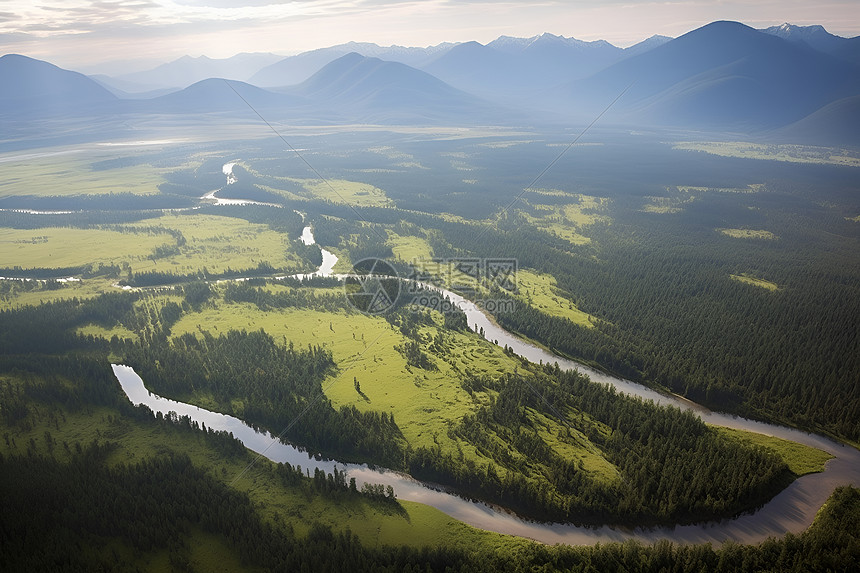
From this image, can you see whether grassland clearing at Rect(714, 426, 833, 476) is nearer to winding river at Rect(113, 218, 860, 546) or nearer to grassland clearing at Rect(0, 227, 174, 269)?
winding river at Rect(113, 218, 860, 546)

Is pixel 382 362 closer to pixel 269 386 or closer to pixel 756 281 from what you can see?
pixel 269 386

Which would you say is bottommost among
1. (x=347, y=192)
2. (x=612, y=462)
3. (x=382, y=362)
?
(x=612, y=462)

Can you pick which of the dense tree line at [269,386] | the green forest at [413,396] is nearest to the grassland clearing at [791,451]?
the green forest at [413,396]

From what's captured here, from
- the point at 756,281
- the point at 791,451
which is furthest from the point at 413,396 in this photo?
the point at 756,281

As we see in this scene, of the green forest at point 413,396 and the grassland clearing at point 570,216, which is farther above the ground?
the grassland clearing at point 570,216

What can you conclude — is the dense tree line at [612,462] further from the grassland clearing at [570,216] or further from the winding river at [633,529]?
the grassland clearing at [570,216]

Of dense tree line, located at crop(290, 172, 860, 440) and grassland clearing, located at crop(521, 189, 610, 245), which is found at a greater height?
grassland clearing, located at crop(521, 189, 610, 245)

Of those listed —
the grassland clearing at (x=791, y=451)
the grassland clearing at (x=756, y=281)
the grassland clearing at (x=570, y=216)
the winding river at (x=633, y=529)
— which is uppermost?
the grassland clearing at (x=570, y=216)

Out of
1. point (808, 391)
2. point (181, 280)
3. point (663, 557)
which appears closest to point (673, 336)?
point (808, 391)

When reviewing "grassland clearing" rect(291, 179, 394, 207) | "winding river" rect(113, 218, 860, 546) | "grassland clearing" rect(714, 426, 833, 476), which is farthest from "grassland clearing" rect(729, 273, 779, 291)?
"grassland clearing" rect(291, 179, 394, 207)
